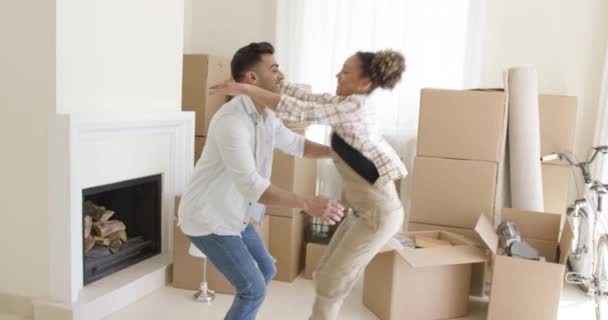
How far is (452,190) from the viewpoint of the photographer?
3.10m

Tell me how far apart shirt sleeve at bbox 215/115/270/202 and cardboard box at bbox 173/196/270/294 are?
4.22ft

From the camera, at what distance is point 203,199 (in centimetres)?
191

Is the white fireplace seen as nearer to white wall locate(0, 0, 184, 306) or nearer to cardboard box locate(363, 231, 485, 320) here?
white wall locate(0, 0, 184, 306)

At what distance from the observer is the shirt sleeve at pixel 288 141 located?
218 cm

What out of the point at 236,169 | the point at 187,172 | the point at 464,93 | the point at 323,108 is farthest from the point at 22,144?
the point at 464,93


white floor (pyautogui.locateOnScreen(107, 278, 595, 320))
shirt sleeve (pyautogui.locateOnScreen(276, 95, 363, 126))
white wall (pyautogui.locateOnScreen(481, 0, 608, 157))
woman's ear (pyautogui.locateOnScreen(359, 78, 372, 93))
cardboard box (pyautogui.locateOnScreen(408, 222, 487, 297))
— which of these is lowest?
white floor (pyautogui.locateOnScreen(107, 278, 595, 320))

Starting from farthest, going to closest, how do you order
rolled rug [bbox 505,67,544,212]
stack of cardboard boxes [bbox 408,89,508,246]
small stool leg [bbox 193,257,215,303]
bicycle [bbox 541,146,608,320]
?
rolled rug [bbox 505,67,544,212], stack of cardboard boxes [bbox 408,89,508,246], small stool leg [bbox 193,257,215,303], bicycle [bbox 541,146,608,320]

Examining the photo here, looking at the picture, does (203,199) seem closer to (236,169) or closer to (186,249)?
(236,169)

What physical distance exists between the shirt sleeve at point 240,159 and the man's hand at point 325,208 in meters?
0.17

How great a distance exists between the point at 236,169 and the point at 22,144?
1350 mm

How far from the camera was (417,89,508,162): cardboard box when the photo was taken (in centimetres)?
300

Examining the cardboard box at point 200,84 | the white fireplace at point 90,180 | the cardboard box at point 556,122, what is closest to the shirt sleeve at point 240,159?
the white fireplace at point 90,180

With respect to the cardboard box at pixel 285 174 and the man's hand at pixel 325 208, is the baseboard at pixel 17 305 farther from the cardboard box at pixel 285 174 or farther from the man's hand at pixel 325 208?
the man's hand at pixel 325 208

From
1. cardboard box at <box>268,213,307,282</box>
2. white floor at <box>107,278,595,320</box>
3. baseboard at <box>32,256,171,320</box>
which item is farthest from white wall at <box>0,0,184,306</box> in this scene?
cardboard box at <box>268,213,307,282</box>
